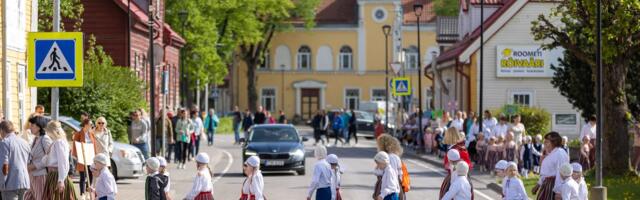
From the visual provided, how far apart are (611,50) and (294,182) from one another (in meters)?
7.37

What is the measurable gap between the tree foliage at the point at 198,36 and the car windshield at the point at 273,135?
99.8ft

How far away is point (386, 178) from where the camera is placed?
1605 cm

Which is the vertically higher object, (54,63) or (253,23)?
(253,23)

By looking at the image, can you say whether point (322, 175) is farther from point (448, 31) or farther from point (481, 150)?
point (448, 31)

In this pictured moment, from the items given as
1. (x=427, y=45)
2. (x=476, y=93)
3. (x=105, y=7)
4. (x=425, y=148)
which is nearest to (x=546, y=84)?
(x=476, y=93)

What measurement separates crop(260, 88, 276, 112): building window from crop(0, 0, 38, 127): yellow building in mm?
71996

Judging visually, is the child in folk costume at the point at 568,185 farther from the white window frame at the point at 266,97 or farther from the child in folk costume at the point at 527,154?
the white window frame at the point at 266,97

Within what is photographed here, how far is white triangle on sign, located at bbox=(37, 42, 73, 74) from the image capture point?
1694cm

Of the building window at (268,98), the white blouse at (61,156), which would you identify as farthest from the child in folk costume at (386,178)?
the building window at (268,98)

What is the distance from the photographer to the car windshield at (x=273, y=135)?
3231 centimetres

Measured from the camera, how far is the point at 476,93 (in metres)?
50.5

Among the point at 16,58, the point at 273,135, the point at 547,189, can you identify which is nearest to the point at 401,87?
the point at 273,135

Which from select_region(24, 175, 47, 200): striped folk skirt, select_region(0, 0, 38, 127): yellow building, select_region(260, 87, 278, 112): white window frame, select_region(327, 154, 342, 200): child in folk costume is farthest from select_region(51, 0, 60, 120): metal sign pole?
select_region(260, 87, 278, 112): white window frame

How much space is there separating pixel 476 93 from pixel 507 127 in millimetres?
18044
